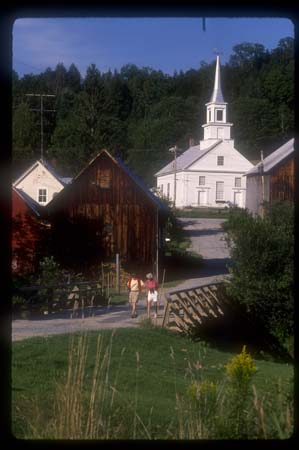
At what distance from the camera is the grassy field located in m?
3.04

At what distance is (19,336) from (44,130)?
24.5ft

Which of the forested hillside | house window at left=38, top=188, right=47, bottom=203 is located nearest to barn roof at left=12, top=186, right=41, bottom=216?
house window at left=38, top=188, right=47, bottom=203

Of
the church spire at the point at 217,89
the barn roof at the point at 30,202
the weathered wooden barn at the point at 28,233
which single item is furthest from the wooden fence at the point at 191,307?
the church spire at the point at 217,89

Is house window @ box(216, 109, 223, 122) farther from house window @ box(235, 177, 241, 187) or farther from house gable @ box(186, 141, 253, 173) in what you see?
house window @ box(235, 177, 241, 187)

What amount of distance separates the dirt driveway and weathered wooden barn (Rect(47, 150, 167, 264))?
167cm

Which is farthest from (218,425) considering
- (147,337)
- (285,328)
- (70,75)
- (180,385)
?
(285,328)

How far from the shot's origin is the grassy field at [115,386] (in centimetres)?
304

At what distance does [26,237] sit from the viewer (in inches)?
768

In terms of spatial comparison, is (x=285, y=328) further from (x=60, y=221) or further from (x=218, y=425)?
(x=218, y=425)

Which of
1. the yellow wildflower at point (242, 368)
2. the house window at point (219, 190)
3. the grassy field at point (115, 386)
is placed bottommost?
the grassy field at point (115, 386)

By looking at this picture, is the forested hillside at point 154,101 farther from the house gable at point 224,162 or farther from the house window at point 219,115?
the house gable at point 224,162

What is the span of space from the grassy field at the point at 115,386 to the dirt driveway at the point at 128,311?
910 millimetres

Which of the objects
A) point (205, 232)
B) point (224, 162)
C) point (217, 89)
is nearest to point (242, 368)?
point (217, 89)

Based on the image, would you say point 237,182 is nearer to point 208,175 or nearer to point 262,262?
point 208,175
